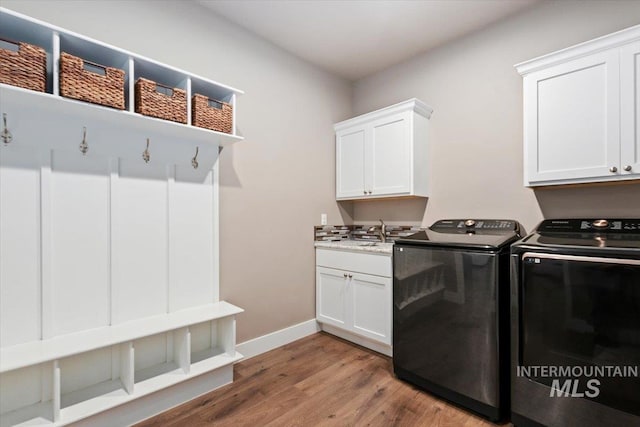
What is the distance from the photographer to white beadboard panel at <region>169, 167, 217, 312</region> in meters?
2.11

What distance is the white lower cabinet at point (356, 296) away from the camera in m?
2.47

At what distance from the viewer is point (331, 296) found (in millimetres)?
2922

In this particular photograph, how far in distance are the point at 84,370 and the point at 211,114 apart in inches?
67.3

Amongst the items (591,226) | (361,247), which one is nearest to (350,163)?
(361,247)

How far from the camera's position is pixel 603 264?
142cm

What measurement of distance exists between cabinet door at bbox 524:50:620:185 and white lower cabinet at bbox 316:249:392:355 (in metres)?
1.25

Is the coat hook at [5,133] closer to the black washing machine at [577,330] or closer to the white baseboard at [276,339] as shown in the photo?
the white baseboard at [276,339]

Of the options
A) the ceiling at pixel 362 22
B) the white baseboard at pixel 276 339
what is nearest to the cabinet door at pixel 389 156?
the ceiling at pixel 362 22

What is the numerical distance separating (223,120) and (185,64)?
0.55 m

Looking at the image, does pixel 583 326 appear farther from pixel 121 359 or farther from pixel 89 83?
pixel 89 83

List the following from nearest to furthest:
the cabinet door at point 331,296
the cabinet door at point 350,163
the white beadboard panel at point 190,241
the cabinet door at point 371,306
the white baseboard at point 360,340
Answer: the white beadboard panel at point 190,241
the cabinet door at point 371,306
the white baseboard at point 360,340
the cabinet door at point 331,296
the cabinet door at point 350,163

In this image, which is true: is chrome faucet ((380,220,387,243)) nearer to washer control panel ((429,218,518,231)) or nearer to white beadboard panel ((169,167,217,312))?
washer control panel ((429,218,518,231))

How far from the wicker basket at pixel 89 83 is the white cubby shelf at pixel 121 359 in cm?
126

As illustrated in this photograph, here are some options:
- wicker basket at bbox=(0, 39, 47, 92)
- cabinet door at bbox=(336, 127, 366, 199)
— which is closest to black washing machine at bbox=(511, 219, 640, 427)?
cabinet door at bbox=(336, 127, 366, 199)
